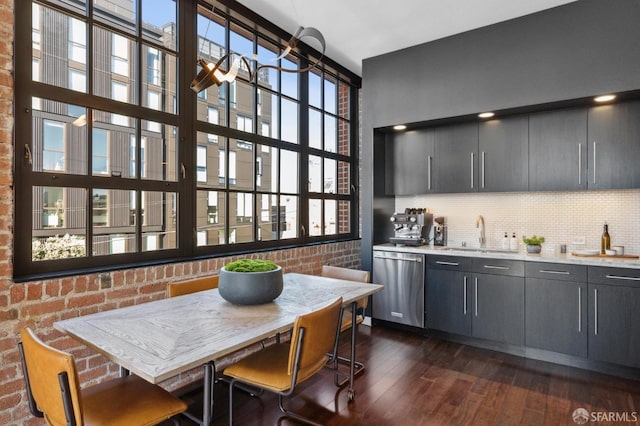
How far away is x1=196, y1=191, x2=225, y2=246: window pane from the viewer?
3.06m

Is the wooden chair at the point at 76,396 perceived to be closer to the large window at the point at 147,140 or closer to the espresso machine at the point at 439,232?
the large window at the point at 147,140

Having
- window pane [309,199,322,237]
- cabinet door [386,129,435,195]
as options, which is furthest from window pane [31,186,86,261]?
cabinet door [386,129,435,195]

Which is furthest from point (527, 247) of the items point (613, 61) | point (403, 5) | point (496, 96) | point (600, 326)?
point (403, 5)

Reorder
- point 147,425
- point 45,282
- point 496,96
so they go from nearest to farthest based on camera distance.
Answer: point 147,425 → point 45,282 → point 496,96

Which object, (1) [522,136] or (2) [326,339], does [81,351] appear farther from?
(1) [522,136]

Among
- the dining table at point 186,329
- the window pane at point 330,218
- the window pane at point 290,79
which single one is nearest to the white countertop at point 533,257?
the window pane at point 330,218

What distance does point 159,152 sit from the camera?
9.18 feet

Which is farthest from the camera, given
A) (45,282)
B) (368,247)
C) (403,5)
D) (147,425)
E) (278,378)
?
(368,247)

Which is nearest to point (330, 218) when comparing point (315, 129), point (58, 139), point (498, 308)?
point (315, 129)

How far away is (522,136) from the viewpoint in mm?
3697

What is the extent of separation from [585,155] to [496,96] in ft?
3.13

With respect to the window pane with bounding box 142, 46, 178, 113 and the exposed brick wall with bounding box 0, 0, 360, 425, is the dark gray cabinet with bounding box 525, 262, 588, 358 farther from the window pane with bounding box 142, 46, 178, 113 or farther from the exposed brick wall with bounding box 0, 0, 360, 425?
the window pane with bounding box 142, 46, 178, 113

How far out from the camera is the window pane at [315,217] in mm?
4309

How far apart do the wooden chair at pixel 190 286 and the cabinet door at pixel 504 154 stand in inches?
114
